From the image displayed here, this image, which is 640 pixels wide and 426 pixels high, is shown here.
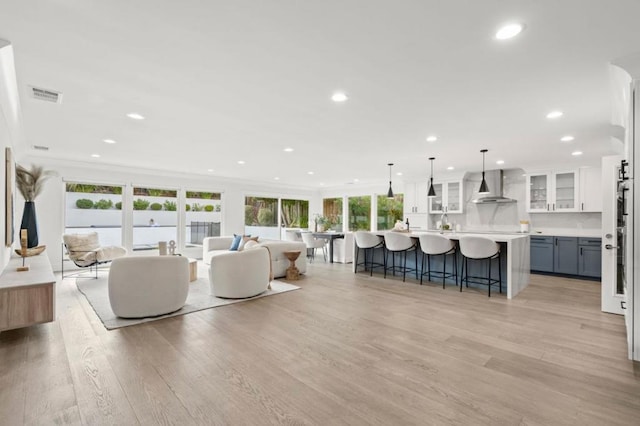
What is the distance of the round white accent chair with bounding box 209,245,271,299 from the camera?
174 inches

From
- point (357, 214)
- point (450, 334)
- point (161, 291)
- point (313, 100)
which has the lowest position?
point (450, 334)

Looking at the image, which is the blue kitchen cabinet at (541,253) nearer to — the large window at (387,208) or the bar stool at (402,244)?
the bar stool at (402,244)

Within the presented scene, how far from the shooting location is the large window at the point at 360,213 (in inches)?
429

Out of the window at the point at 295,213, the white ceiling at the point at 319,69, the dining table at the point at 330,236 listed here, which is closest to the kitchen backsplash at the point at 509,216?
the white ceiling at the point at 319,69

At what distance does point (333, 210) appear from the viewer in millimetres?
12008

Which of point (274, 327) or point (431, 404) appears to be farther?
point (274, 327)

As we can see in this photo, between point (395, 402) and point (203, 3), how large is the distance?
2689 millimetres

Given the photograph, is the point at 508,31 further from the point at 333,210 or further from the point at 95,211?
the point at 333,210

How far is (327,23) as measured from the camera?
6.50 feet

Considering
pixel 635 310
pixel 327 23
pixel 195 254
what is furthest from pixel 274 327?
pixel 195 254

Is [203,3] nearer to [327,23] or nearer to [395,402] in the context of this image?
[327,23]

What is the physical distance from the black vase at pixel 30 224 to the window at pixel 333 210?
26.7ft

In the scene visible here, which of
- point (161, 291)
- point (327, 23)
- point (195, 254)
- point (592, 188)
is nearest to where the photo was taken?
point (327, 23)

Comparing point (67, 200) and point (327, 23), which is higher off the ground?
point (327, 23)
